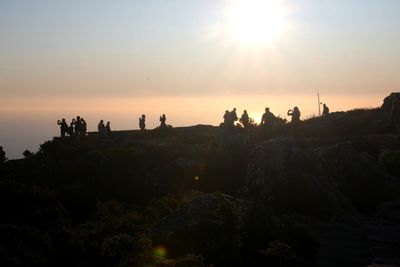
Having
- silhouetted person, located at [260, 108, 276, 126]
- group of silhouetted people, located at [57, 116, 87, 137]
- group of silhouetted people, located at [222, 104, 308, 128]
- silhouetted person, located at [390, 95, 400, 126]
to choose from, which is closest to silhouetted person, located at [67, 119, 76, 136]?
group of silhouetted people, located at [57, 116, 87, 137]

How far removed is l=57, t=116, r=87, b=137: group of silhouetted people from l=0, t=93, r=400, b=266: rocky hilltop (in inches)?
229

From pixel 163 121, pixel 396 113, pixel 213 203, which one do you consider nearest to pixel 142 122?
pixel 163 121

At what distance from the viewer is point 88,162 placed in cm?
3703

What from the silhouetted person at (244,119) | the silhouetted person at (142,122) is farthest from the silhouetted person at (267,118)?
the silhouetted person at (142,122)

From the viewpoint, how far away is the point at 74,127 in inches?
2048

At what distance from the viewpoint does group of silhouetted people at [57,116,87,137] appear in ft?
168

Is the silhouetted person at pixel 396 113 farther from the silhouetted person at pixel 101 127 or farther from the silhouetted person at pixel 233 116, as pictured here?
the silhouetted person at pixel 101 127

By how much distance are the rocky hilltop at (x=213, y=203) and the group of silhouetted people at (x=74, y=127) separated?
19.1 feet

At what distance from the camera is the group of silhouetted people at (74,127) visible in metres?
51.3

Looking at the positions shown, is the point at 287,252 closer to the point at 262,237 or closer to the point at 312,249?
the point at 262,237

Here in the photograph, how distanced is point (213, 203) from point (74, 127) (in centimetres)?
3816

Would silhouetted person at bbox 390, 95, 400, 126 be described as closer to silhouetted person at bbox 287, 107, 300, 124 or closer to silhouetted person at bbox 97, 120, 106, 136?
silhouetted person at bbox 287, 107, 300, 124

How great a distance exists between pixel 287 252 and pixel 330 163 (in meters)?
13.6

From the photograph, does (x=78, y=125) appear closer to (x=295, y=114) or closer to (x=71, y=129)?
(x=71, y=129)
